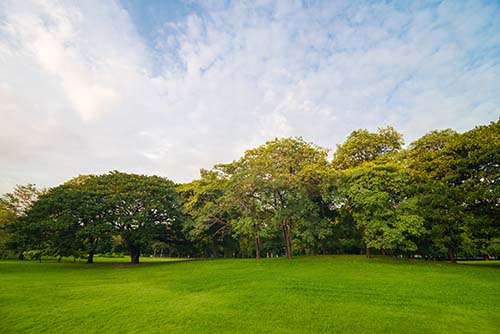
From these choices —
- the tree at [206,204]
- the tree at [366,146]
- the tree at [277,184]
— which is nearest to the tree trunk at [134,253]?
the tree at [206,204]

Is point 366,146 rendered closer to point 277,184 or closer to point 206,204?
point 277,184

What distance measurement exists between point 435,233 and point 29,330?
26343 mm

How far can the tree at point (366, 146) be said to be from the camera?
29078mm

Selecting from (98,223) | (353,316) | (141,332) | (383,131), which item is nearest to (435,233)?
(383,131)

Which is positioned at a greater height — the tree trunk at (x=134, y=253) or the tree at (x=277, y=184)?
the tree at (x=277, y=184)

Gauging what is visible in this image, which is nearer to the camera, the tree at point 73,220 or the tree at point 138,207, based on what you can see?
the tree at point 73,220

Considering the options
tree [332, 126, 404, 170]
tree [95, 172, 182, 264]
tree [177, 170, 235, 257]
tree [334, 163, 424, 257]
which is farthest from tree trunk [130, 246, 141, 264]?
tree [332, 126, 404, 170]

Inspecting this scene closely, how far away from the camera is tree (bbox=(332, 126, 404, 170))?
29.1m

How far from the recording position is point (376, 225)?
21.9 meters

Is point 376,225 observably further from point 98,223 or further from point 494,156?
point 98,223

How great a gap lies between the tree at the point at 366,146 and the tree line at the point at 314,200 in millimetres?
116

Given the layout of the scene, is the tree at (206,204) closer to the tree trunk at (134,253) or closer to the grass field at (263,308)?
the tree trunk at (134,253)

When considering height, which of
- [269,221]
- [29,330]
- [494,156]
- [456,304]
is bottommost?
[456,304]

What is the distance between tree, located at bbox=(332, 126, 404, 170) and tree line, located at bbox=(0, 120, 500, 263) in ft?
0.38
